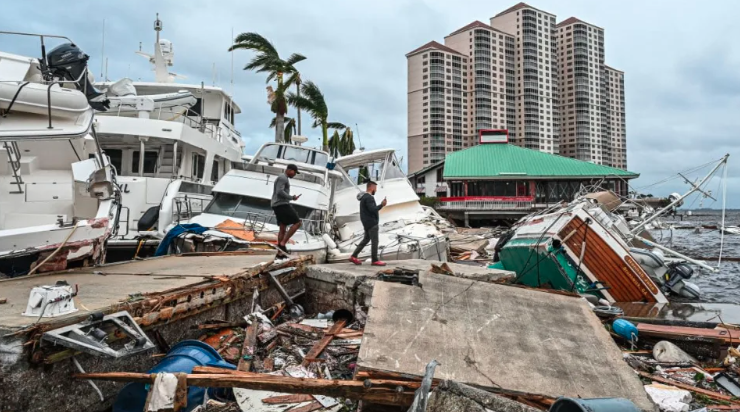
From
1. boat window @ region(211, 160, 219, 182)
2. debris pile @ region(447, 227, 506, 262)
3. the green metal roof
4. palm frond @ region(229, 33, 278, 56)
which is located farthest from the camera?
the green metal roof

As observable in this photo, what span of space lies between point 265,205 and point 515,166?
118 feet

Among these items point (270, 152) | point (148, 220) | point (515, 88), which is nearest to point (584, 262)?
point (270, 152)

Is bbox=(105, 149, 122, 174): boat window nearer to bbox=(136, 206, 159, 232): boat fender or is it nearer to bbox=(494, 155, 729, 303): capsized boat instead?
bbox=(136, 206, 159, 232): boat fender

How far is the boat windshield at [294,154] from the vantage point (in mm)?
14609

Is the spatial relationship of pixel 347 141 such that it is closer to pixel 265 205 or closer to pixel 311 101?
pixel 311 101

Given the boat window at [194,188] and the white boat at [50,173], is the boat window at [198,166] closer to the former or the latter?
the boat window at [194,188]

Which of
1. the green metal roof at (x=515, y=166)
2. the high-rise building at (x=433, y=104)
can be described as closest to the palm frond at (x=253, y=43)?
the green metal roof at (x=515, y=166)

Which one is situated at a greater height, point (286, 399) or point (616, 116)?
point (616, 116)

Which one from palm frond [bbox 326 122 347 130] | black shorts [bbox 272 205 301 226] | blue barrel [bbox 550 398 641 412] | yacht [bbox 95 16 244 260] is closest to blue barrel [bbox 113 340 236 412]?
blue barrel [bbox 550 398 641 412]

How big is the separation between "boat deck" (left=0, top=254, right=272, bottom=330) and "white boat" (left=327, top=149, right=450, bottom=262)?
159 inches

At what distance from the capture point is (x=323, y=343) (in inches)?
212

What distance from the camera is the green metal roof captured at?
41.8 m

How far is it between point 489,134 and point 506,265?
40.4 meters

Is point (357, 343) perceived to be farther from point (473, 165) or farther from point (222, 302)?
point (473, 165)
